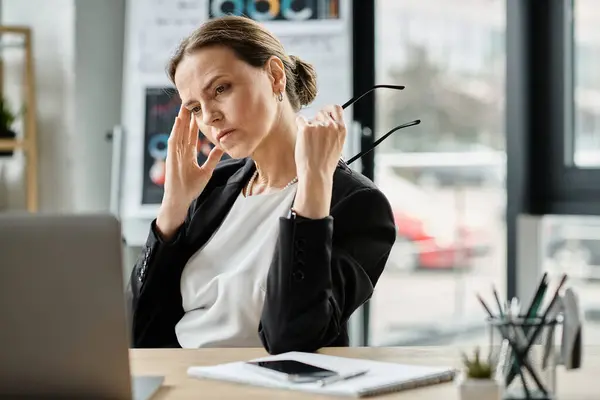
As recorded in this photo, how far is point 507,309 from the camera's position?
123 centimetres

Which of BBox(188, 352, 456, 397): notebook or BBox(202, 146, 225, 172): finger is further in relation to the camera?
BBox(202, 146, 225, 172): finger

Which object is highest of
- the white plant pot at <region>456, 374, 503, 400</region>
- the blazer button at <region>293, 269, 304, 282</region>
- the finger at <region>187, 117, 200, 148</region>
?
the finger at <region>187, 117, 200, 148</region>

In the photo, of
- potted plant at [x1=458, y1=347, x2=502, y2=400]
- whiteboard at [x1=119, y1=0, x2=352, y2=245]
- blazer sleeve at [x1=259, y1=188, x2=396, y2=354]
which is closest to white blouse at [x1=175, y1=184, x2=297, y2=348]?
blazer sleeve at [x1=259, y1=188, x2=396, y2=354]

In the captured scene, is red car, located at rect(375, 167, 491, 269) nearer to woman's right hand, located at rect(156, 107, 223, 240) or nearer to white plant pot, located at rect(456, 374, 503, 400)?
woman's right hand, located at rect(156, 107, 223, 240)

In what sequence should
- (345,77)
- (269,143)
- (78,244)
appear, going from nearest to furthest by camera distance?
(78,244) → (269,143) → (345,77)

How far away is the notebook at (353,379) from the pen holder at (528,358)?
0.59 feet

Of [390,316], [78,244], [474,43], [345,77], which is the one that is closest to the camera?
[78,244]

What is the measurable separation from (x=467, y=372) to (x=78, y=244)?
488 millimetres

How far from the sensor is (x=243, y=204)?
6.70ft

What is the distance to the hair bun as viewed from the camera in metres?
2.13

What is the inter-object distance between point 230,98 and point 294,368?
72 centimetres

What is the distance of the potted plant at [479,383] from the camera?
1180 millimetres

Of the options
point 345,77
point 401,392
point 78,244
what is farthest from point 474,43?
point 78,244

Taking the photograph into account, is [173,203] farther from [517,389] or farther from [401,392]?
[517,389]
